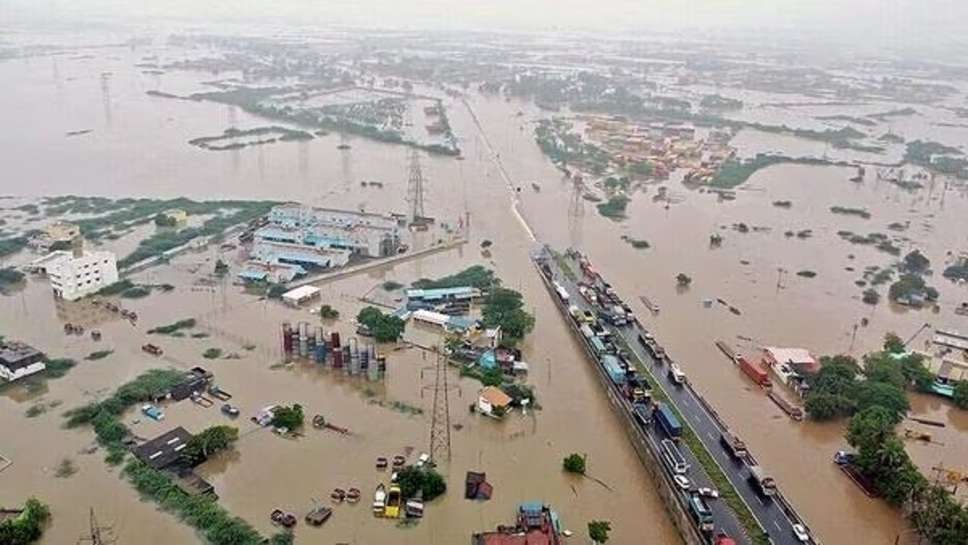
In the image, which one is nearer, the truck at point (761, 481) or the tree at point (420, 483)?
the truck at point (761, 481)

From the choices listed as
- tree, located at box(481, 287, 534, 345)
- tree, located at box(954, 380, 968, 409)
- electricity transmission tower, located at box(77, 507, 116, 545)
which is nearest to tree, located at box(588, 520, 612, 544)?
tree, located at box(481, 287, 534, 345)

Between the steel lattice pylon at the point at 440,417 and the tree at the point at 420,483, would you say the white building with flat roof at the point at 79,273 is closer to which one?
the steel lattice pylon at the point at 440,417

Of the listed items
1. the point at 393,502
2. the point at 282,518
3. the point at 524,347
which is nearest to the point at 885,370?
the point at 524,347

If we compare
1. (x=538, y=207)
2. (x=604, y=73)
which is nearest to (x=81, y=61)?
(x=604, y=73)

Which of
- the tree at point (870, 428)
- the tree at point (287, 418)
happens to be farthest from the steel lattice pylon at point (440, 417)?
the tree at point (870, 428)

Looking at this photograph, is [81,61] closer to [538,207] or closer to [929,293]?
[538,207]

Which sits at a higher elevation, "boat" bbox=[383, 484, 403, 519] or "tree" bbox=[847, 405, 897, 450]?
"tree" bbox=[847, 405, 897, 450]

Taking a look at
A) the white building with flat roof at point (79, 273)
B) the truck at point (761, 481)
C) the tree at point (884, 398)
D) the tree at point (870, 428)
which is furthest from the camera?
the white building with flat roof at point (79, 273)

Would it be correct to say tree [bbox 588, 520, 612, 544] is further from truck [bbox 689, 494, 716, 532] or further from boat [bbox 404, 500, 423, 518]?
boat [bbox 404, 500, 423, 518]
